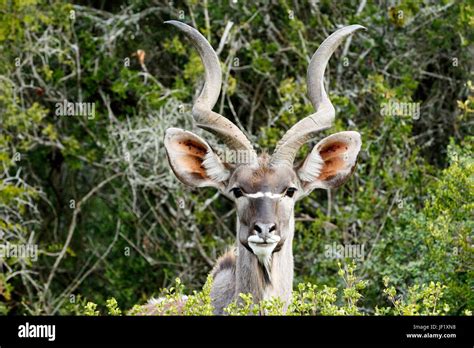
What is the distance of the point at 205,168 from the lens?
6.52m

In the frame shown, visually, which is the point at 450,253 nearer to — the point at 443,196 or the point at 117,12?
the point at 443,196

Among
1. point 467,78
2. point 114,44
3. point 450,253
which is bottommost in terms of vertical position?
point 450,253

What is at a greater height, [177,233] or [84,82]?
[84,82]

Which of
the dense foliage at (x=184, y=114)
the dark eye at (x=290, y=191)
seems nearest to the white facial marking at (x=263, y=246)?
the dark eye at (x=290, y=191)

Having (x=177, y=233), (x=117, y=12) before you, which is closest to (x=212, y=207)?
(x=177, y=233)

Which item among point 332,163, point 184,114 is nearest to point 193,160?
point 332,163

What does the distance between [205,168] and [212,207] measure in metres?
3.91

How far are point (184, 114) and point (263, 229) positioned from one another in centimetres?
412

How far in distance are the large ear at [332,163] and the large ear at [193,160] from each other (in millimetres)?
446

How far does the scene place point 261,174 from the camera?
624 centimetres

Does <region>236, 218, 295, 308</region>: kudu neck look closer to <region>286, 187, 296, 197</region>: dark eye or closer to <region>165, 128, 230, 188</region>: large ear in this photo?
<region>286, 187, 296, 197</region>: dark eye

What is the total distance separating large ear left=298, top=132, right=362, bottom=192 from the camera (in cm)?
649

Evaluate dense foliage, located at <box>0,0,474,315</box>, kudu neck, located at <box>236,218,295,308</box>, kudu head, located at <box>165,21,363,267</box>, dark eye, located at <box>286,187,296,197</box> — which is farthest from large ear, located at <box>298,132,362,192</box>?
dense foliage, located at <box>0,0,474,315</box>
